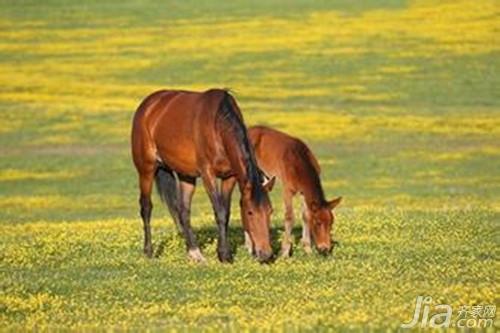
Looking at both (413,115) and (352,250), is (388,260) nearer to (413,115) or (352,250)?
(352,250)

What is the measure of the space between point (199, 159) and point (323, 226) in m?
1.77

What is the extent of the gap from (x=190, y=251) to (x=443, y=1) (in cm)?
5582

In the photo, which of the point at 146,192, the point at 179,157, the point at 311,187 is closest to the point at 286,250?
the point at 311,187

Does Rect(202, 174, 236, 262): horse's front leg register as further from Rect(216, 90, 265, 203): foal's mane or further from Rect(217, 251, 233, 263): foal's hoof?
Rect(216, 90, 265, 203): foal's mane

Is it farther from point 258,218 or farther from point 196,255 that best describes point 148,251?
point 258,218

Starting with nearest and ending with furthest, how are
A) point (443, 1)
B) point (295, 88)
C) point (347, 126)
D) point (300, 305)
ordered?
point (300, 305) → point (347, 126) → point (295, 88) → point (443, 1)

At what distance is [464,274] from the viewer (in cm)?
1487

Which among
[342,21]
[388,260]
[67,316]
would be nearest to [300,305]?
[67,316]

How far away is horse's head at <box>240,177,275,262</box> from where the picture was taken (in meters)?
16.0

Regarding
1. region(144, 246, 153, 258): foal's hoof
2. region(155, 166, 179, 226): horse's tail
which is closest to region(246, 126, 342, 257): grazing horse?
region(155, 166, 179, 226): horse's tail

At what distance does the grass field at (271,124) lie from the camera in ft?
45.4

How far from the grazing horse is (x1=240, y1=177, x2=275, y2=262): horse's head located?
1406mm

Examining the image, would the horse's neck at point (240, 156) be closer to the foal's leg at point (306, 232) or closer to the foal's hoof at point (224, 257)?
the foal's hoof at point (224, 257)

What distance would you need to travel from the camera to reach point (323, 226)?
56.6 ft
